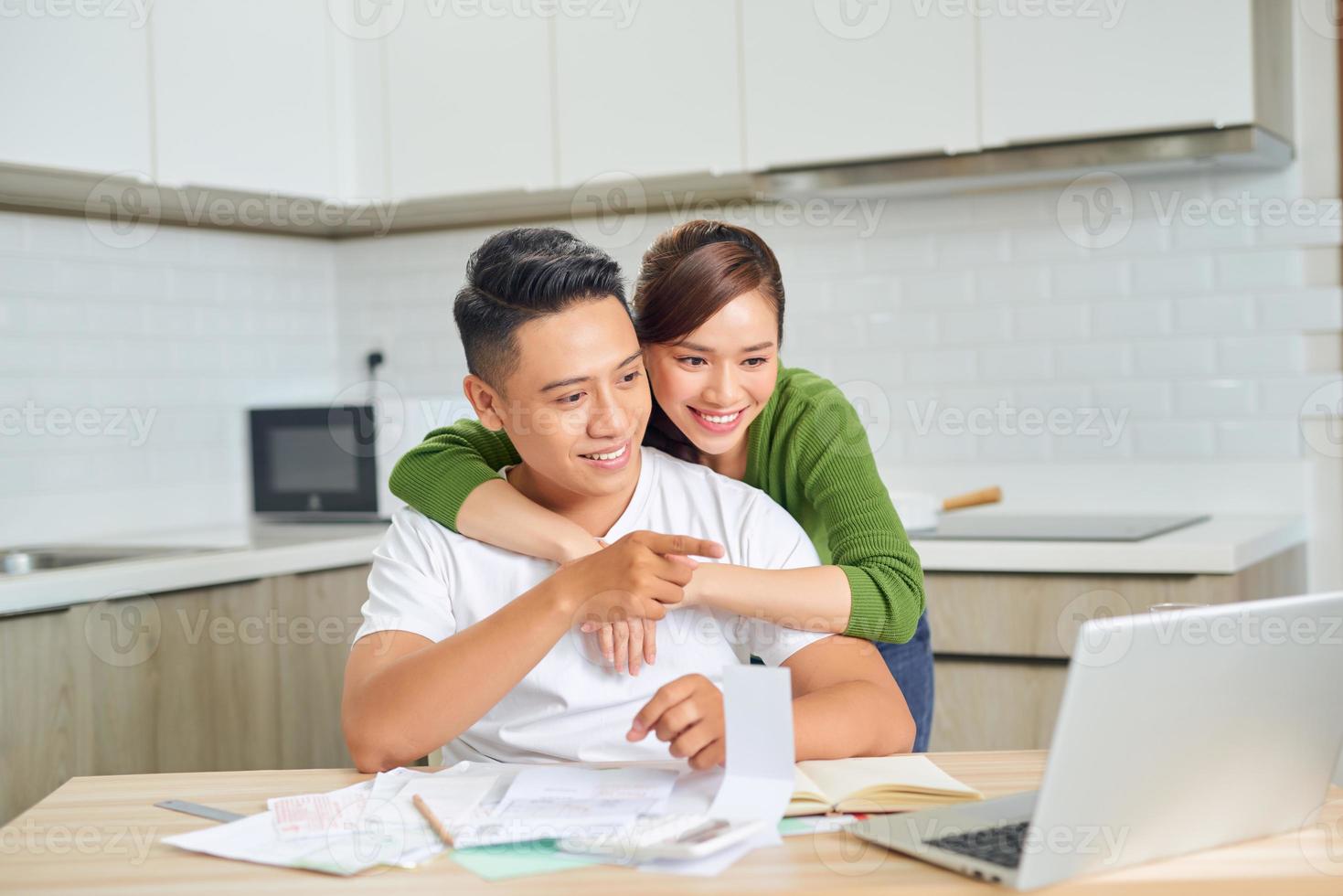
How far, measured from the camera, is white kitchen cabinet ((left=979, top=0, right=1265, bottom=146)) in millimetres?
2715

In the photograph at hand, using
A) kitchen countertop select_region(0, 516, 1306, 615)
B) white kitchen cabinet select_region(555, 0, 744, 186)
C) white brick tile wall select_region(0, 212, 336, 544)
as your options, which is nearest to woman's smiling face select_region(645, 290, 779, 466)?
kitchen countertop select_region(0, 516, 1306, 615)

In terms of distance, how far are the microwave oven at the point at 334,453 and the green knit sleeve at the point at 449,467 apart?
4.44 feet

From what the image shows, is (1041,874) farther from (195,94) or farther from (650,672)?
(195,94)

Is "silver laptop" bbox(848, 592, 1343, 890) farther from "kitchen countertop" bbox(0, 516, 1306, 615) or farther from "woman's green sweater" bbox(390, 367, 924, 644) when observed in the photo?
"kitchen countertop" bbox(0, 516, 1306, 615)

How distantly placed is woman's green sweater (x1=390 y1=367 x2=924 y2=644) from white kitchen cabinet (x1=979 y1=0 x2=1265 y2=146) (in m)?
1.12

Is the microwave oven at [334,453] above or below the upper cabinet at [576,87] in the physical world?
below

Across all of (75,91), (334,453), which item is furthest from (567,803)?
(334,453)

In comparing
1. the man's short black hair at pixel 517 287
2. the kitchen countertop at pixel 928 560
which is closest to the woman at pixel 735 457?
the man's short black hair at pixel 517 287

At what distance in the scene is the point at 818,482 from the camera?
73.7 inches

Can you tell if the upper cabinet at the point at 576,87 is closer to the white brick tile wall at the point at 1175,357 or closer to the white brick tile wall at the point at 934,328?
the white brick tile wall at the point at 934,328

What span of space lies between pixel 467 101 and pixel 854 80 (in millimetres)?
1009

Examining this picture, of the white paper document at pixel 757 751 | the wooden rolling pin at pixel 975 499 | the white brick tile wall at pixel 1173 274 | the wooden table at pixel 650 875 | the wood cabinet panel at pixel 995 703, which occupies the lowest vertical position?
the wood cabinet panel at pixel 995 703

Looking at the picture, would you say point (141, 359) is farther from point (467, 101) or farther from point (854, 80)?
point (854, 80)

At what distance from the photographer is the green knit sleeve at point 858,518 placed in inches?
65.0
